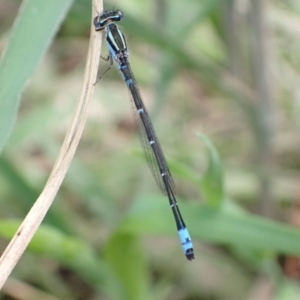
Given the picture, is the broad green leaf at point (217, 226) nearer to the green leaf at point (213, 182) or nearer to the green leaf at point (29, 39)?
the green leaf at point (213, 182)

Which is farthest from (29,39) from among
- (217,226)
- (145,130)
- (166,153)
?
(166,153)

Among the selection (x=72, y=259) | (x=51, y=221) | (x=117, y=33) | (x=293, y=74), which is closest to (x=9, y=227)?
(x=72, y=259)

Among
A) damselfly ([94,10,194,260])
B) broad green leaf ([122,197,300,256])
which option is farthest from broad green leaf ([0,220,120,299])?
damselfly ([94,10,194,260])

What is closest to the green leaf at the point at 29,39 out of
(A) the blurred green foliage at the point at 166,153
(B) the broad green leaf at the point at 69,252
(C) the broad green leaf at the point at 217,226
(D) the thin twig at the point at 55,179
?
(A) the blurred green foliage at the point at 166,153

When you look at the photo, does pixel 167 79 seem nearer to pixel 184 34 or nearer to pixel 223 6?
pixel 184 34

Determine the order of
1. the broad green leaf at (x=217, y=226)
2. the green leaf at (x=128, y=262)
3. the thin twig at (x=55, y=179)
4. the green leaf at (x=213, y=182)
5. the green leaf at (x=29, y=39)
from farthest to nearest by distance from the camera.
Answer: the green leaf at (x=128, y=262) < the broad green leaf at (x=217, y=226) < the green leaf at (x=213, y=182) < the green leaf at (x=29, y=39) < the thin twig at (x=55, y=179)

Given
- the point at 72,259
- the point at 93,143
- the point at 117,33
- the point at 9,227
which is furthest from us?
the point at 93,143
